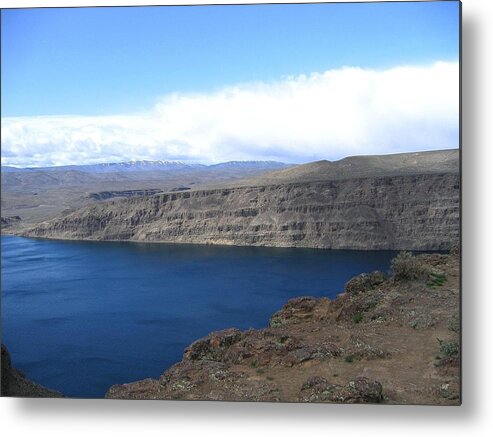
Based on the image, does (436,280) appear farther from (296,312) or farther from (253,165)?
(253,165)

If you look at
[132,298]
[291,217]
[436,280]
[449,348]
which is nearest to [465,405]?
[449,348]

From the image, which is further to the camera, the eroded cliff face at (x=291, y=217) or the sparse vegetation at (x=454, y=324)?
the eroded cliff face at (x=291, y=217)

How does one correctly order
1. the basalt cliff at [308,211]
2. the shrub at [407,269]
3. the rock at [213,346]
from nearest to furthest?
the rock at [213,346] < the shrub at [407,269] < the basalt cliff at [308,211]

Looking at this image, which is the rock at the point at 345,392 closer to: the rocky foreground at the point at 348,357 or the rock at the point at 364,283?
the rocky foreground at the point at 348,357

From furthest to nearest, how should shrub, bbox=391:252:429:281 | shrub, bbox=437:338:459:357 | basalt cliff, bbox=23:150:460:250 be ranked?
1. basalt cliff, bbox=23:150:460:250
2. shrub, bbox=391:252:429:281
3. shrub, bbox=437:338:459:357

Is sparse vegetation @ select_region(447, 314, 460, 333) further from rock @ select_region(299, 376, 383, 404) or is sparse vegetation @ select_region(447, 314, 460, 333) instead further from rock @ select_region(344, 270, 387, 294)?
rock @ select_region(344, 270, 387, 294)

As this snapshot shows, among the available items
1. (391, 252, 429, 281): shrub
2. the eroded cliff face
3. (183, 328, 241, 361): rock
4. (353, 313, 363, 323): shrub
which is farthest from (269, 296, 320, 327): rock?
the eroded cliff face

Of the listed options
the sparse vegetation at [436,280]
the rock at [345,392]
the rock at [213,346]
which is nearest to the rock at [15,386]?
the rock at [213,346]
